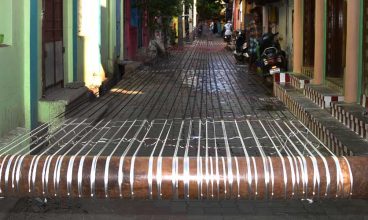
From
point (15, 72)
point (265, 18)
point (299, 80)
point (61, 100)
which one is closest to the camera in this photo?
point (15, 72)

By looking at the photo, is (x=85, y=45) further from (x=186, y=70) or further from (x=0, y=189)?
(x=0, y=189)

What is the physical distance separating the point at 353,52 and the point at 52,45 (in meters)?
4.93

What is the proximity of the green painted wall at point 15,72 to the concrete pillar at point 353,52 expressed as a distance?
12.9 ft

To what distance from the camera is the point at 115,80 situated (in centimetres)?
1450

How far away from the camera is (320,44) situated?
9.20m

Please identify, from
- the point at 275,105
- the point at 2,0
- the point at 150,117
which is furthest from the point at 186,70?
the point at 2,0

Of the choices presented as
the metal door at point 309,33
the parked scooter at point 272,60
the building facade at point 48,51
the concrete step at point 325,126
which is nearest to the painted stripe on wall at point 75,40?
the building facade at point 48,51

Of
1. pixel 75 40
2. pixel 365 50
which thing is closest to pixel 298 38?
pixel 75 40

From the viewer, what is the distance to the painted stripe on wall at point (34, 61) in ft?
23.7

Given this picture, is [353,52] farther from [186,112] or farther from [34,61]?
[34,61]

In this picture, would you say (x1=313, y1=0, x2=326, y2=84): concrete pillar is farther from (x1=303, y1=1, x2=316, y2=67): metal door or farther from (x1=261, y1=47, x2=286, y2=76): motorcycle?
(x1=261, y1=47, x2=286, y2=76): motorcycle

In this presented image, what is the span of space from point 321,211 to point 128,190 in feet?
10.6

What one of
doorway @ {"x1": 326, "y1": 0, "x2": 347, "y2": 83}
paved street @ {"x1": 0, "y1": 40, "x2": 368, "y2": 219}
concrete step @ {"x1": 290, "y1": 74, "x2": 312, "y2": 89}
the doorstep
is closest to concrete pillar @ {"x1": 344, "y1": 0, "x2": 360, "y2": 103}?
paved street @ {"x1": 0, "y1": 40, "x2": 368, "y2": 219}

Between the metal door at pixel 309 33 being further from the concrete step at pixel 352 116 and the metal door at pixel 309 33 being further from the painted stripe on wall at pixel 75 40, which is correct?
the painted stripe on wall at pixel 75 40
